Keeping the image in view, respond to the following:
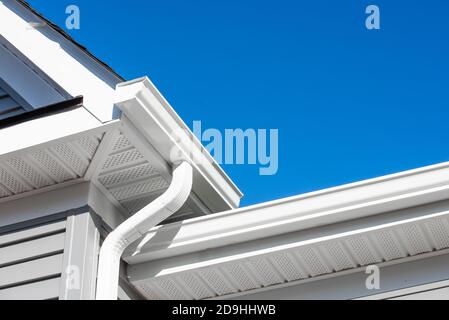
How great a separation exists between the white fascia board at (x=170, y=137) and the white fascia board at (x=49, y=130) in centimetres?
17

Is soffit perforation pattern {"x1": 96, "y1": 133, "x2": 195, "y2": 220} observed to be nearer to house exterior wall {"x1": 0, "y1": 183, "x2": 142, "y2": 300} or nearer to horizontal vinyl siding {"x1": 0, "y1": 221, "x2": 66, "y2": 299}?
house exterior wall {"x1": 0, "y1": 183, "x2": 142, "y2": 300}

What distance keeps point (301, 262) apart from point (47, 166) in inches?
63.3

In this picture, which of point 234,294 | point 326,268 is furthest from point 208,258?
point 326,268

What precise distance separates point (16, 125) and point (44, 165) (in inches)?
11.5

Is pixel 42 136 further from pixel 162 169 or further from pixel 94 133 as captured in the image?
pixel 162 169

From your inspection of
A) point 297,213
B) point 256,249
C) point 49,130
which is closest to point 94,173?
point 49,130

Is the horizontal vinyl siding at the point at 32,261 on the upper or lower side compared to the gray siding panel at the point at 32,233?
lower

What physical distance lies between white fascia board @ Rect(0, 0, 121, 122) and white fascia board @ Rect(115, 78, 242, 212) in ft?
0.45

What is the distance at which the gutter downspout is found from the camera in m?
5.54

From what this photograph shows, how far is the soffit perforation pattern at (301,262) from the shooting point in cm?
559

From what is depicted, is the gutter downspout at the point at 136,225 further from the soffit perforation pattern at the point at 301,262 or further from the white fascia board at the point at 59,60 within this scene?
the white fascia board at the point at 59,60

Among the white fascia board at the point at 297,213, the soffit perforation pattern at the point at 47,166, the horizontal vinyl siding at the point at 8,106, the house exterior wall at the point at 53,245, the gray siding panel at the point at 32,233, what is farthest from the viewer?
the horizontal vinyl siding at the point at 8,106

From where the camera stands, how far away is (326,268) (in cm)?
583

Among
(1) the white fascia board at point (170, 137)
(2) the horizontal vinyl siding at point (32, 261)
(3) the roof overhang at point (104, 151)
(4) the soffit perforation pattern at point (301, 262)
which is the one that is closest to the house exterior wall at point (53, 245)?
(2) the horizontal vinyl siding at point (32, 261)
